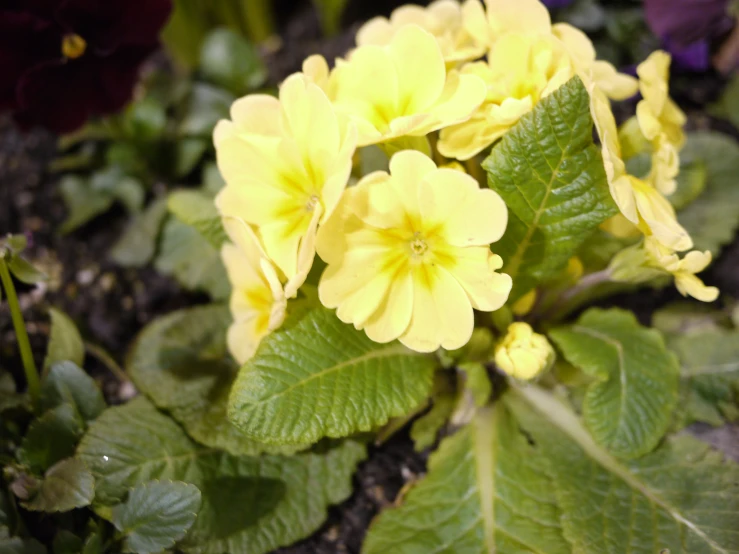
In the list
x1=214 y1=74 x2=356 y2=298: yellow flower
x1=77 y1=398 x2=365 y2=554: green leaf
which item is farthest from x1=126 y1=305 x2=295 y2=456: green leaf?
x1=214 y1=74 x2=356 y2=298: yellow flower

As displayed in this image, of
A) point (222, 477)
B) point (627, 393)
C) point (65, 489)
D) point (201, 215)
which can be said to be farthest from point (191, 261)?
point (627, 393)

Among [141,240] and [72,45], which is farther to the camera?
[141,240]

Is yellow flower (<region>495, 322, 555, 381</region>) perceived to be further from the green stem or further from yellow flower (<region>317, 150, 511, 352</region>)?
the green stem

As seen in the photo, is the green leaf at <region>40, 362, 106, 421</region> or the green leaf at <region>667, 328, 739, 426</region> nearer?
the green leaf at <region>40, 362, 106, 421</region>

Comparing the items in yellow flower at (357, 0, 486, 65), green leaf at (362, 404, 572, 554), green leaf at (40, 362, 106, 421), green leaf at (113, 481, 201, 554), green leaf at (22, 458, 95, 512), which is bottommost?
green leaf at (362, 404, 572, 554)

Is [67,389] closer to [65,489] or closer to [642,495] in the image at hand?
[65,489]

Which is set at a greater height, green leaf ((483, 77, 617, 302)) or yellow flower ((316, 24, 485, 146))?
yellow flower ((316, 24, 485, 146))

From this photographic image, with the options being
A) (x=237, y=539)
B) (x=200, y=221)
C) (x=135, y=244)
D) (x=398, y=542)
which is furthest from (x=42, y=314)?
(x=398, y=542)

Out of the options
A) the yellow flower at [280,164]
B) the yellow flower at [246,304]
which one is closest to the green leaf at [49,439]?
the yellow flower at [246,304]
